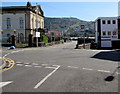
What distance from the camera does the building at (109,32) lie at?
51688 millimetres

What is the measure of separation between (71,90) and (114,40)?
4849 cm

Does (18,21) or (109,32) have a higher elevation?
(18,21)

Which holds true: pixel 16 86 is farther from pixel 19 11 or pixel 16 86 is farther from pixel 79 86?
pixel 19 11

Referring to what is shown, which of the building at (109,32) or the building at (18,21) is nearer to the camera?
the building at (109,32)

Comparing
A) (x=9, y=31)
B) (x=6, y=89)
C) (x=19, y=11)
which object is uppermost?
(x=19, y=11)

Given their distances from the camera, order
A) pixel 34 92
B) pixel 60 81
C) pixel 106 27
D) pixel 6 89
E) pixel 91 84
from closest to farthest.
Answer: pixel 34 92
pixel 6 89
pixel 91 84
pixel 60 81
pixel 106 27

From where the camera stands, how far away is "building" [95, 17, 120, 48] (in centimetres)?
5169

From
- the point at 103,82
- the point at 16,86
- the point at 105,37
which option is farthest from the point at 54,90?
the point at 105,37

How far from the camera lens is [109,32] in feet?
172

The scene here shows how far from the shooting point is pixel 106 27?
52125mm

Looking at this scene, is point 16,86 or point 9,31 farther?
point 9,31

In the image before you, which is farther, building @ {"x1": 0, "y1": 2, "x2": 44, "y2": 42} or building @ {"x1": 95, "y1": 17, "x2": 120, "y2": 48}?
building @ {"x1": 0, "y1": 2, "x2": 44, "y2": 42}

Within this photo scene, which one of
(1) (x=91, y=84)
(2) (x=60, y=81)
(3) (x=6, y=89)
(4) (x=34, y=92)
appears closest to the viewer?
(4) (x=34, y=92)

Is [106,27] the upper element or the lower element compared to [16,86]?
upper
